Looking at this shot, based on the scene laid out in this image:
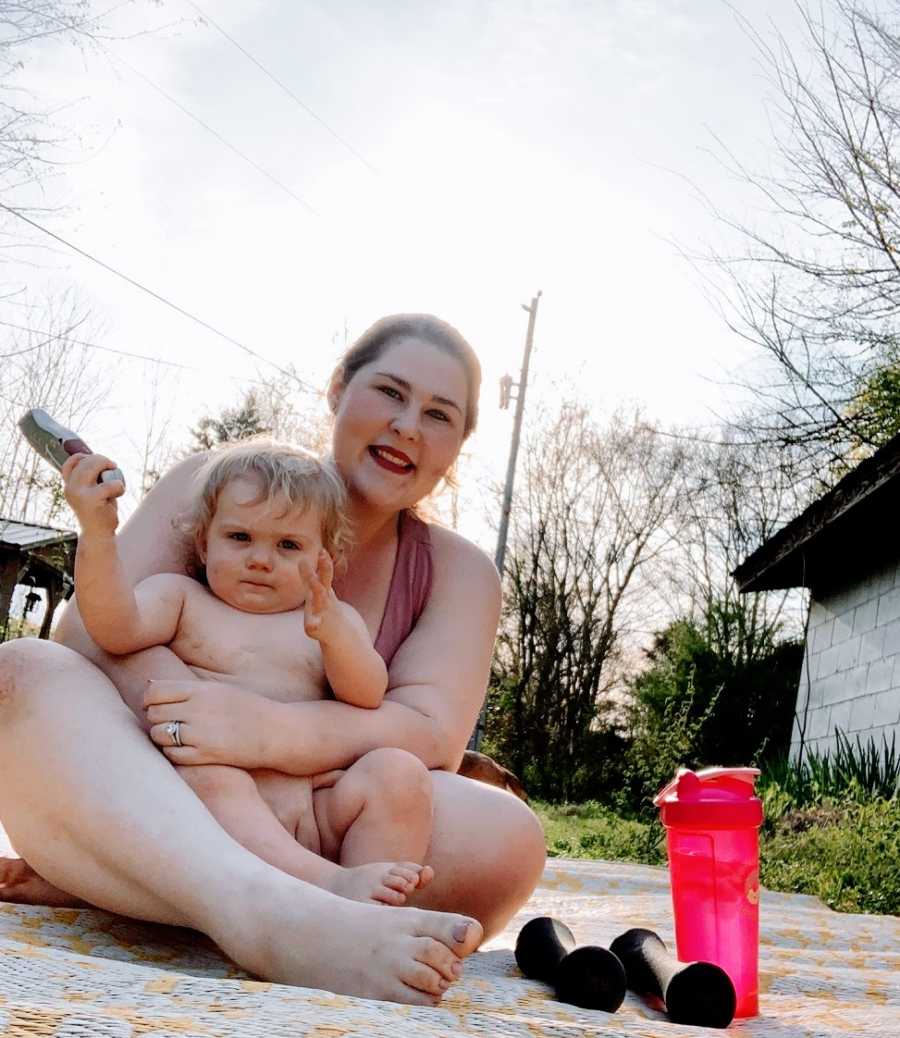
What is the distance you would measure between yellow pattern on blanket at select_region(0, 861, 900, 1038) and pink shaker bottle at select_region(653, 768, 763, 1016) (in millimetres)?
122

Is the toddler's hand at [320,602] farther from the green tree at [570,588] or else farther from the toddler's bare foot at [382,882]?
the green tree at [570,588]

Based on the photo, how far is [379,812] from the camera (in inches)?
62.5

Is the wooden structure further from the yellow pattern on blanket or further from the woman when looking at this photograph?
the yellow pattern on blanket

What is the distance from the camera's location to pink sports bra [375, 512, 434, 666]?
206 cm

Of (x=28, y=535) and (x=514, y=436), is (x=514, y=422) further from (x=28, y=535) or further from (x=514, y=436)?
(x=28, y=535)

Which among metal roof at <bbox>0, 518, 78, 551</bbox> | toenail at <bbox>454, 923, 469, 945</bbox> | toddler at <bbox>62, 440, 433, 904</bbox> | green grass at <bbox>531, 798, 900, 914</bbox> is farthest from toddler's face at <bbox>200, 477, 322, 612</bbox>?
metal roof at <bbox>0, 518, 78, 551</bbox>

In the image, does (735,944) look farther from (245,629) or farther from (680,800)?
(245,629)

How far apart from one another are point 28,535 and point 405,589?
1355cm

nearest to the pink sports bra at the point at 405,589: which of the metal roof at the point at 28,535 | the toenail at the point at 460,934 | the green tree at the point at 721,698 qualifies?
the toenail at the point at 460,934

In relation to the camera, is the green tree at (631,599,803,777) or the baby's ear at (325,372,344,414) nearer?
the baby's ear at (325,372,344,414)

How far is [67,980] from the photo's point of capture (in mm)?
994

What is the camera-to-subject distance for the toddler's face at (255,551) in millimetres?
1845

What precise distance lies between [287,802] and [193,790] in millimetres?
160

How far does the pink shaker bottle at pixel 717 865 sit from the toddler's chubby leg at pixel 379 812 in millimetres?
414
